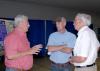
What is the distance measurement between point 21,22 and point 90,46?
3.09 ft

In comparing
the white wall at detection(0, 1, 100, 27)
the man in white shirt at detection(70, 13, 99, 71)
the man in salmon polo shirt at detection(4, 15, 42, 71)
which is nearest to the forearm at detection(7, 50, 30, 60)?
the man in salmon polo shirt at detection(4, 15, 42, 71)

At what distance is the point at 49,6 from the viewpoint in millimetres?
11711

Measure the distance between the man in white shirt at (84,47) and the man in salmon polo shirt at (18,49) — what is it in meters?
0.54

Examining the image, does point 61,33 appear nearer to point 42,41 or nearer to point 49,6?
point 42,41

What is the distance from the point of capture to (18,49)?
2770 mm

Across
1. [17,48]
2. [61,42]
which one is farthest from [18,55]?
[61,42]

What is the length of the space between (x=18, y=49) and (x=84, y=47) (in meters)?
0.84

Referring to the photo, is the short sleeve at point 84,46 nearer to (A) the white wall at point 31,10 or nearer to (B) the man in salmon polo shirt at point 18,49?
(B) the man in salmon polo shirt at point 18,49

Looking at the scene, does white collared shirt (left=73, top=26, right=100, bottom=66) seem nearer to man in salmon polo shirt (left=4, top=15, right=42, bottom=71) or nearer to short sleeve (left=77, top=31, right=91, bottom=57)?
short sleeve (left=77, top=31, right=91, bottom=57)

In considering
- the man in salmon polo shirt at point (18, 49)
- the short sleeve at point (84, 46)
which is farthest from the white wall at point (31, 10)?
the short sleeve at point (84, 46)

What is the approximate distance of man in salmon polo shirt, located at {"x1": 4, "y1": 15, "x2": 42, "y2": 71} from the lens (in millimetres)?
2705

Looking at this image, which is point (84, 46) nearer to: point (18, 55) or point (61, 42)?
point (61, 42)

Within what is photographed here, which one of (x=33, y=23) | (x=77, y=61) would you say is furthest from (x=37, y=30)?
(x=77, y=61)

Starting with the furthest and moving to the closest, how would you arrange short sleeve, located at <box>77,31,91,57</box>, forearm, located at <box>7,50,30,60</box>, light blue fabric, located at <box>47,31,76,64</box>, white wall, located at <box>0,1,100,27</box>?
white wall, located at <box>0,1,100,27</box>, light blue fabric, located at <box>47,31,76,64</box>, forearm, located at <box>7,50,30,60</box>, short sleeve, located at <box>77,31,91,57</box>
